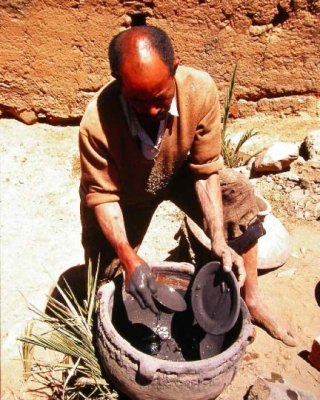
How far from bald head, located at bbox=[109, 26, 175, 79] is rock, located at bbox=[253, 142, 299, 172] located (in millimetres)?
2000

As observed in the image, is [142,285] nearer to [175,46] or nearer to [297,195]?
[297,195]

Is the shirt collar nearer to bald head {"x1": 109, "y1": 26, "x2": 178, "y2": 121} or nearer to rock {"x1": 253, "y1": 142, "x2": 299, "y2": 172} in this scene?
bald head {"x1": 109, "y1": 26, "x2": 178, "y2": 121}

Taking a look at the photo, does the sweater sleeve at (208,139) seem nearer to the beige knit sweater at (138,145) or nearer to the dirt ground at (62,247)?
the beige knit sweater at (138,145)

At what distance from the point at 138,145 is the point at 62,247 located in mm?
1566

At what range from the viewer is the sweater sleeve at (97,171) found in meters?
2.27

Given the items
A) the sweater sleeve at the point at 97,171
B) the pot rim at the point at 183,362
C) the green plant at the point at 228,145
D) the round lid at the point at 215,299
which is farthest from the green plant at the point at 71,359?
the green plant at the point at 228,145

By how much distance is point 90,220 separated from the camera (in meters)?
2.71

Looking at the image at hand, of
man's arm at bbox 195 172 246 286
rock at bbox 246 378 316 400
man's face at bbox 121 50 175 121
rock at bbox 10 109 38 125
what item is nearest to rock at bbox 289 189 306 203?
man's arm at bbox 195 172 246 286

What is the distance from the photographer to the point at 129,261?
2.25m

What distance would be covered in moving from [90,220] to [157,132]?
27.1 inches

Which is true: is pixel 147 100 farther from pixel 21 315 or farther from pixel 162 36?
pixel 21 315

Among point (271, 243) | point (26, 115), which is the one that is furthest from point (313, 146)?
point (26, 115)

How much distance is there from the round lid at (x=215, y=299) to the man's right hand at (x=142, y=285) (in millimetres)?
285

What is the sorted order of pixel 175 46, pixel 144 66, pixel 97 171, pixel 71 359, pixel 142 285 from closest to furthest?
pixel 144 66
pixel 142 285
pixel 97 171
pixel 71 359
pixel 175 46
